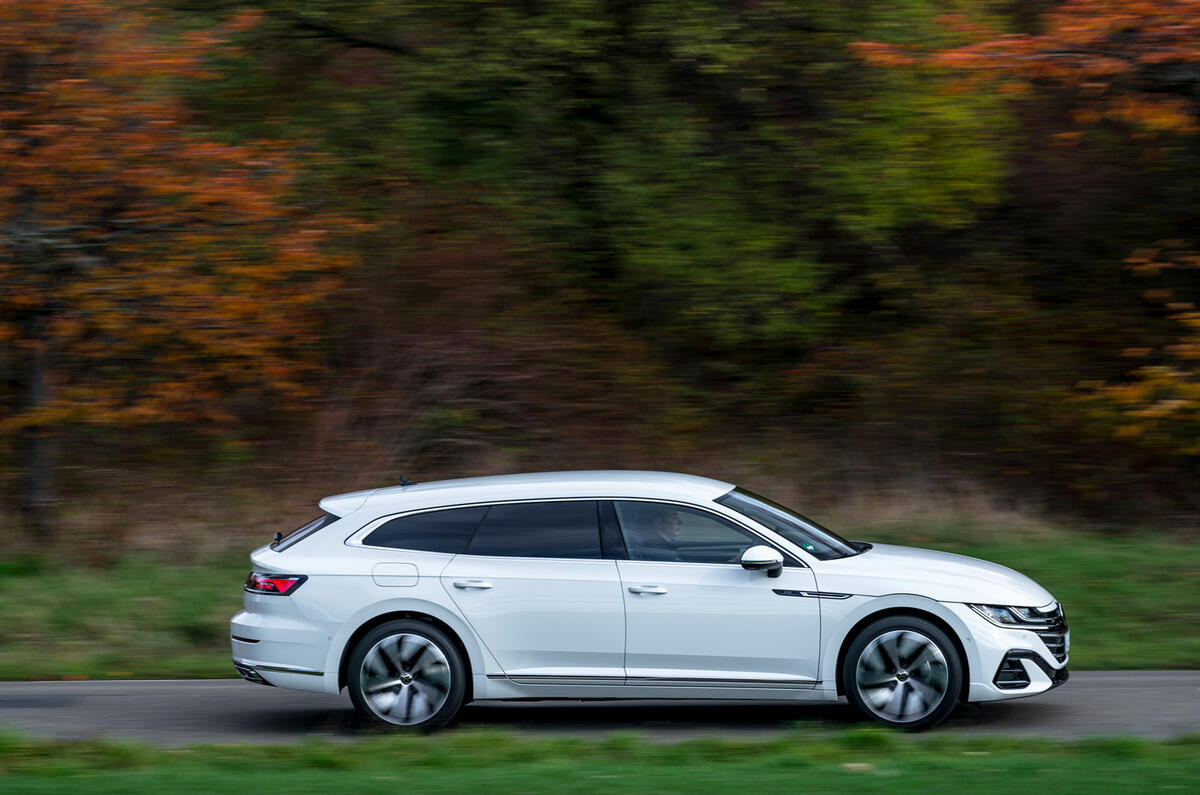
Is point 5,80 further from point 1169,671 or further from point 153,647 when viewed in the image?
point 1169,671

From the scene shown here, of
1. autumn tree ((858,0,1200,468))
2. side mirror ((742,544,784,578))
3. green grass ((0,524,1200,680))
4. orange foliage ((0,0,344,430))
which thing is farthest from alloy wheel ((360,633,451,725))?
autumn tree ((858,0,1200,468))

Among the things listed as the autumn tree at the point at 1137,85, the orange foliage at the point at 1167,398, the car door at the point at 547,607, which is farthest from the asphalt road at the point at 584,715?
the autumn tree at the point at 1137,85

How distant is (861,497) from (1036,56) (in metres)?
5.49

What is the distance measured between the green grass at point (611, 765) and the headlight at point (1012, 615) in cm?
84

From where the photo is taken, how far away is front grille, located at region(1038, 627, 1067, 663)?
790 centimetres

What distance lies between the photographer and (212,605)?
12078 mm

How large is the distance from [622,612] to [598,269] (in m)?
10.1

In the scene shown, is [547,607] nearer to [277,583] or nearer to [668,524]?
[668,524]

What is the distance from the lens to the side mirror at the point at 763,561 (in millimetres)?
7758

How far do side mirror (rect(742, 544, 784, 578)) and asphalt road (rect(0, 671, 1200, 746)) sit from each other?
101 cm

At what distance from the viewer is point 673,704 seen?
29.2 ft

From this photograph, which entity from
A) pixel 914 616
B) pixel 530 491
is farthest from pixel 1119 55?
pixel 530 491

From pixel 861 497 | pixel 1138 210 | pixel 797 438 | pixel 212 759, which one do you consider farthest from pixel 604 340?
pixel 212 759

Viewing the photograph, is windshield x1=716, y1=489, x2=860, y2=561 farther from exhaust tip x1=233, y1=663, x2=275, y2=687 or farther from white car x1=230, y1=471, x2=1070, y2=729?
exhaust tip x1=233, y1=663, x2=275, y2=687
